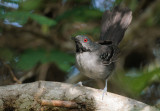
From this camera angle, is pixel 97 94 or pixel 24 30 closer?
pixel 97 94

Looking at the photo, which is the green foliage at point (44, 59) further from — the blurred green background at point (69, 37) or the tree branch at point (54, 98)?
the tree branch at point (54, 98)

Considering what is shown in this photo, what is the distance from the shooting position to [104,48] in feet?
13.9

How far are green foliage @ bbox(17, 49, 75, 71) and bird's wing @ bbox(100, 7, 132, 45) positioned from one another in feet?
2.80

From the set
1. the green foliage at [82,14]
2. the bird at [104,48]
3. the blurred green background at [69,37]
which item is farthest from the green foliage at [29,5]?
the bird at [104,48]

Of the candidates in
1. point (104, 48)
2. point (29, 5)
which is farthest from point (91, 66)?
point (29, 5)

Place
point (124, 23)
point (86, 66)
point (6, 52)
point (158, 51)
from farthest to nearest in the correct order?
point (158, 51)
point (6, 52)
point (124, 23)
point (86, 66)

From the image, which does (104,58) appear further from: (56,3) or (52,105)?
(56,3)

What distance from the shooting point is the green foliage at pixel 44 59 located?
14.4 feet

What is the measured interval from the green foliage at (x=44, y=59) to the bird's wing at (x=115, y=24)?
855 mm

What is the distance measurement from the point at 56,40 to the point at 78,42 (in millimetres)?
2248

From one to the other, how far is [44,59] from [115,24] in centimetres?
154

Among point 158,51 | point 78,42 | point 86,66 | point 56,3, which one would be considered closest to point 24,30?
point 56,3

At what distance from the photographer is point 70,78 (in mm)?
5809

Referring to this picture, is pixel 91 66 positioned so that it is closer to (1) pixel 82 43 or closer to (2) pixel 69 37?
(1) pixel 82 43
